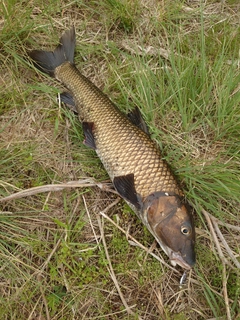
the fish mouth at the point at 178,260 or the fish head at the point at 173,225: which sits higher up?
the fish head at the point at 173,225

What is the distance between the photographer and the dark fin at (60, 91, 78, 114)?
3400 millimetres

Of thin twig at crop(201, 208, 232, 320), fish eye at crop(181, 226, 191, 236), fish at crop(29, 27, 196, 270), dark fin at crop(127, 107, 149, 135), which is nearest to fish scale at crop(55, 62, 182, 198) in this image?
fish at crop(29, 27, 196, 270)

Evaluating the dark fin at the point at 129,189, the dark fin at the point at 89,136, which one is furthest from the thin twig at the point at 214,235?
the dark fin at the point at 89,136

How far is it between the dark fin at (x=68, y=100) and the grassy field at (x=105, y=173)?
3.5 inches

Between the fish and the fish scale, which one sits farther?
the fish scale

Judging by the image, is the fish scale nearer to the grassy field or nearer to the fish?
the fish

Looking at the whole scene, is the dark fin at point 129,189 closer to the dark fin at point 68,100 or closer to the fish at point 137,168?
the fish at point 137,168

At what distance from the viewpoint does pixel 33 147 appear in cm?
331

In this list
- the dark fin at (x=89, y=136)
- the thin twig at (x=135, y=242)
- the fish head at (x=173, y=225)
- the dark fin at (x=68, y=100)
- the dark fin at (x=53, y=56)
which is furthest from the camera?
the dark fin at (x=53, y=56)

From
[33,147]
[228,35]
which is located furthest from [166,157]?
[228,35]

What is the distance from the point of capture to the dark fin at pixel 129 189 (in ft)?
9.34

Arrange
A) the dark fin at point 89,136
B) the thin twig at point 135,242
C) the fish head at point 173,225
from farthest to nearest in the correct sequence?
1. the dark fin at point 89,136
2. the thin twig at point 135,242
3. the fish head at point 173,225

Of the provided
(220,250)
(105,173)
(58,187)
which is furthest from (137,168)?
(220,250)

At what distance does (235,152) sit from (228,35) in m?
1.32
